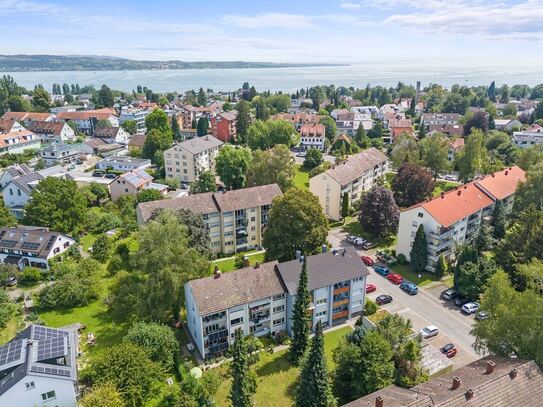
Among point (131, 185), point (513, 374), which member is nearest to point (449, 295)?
point (513, 374)

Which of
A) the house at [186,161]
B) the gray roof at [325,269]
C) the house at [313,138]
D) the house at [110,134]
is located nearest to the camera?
the gray roof at [325,269]

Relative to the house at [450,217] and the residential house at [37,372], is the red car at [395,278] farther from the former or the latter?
the residential house at [37,372]

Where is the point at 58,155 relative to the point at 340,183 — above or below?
below

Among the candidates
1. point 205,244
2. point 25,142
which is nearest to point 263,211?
point 205,244

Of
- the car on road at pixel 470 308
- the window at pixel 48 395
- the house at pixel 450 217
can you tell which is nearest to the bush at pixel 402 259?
the house at pixel 450 217

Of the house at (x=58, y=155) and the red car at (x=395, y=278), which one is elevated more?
the house at (x=58, y=155)

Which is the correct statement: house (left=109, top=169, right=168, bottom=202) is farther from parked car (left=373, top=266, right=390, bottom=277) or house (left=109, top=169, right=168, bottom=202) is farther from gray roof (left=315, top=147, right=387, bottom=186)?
parked car (left=373, top=266, right=390, bottom=277)

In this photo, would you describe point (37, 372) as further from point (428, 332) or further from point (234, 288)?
point (428, 332)
